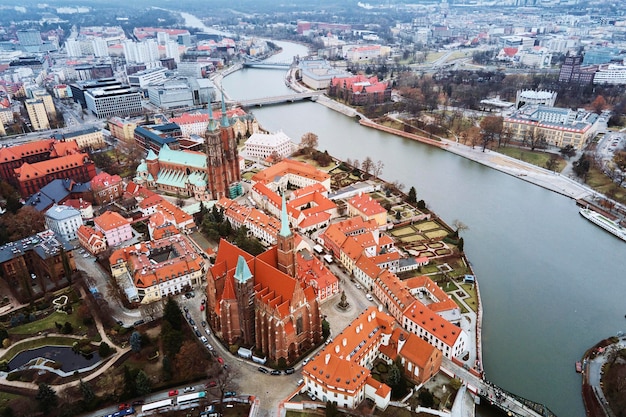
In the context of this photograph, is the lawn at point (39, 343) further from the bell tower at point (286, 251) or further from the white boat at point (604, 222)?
the white boat at point (604, 222)

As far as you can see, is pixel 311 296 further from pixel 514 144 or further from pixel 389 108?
pixel 389 108

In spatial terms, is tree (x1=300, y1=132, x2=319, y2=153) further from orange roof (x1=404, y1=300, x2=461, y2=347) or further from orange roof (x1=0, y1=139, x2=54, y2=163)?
orange roof (x1=404, y1=300, x2=461, y2=347)

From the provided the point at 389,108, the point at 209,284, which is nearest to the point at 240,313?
the point at 209,284

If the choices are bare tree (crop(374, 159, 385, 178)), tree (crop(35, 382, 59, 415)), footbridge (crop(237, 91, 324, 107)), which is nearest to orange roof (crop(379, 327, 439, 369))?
tree (crop(35, 382, 59, 415))

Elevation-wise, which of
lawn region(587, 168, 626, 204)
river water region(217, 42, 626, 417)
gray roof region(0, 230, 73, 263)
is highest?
gray roof region(0, 230, 73, 263)

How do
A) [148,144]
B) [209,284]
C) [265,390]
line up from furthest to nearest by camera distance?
1. [148,144]
2. [209,284]
3. [265,390]

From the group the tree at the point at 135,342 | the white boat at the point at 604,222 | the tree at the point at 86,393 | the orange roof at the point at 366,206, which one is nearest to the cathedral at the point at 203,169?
the orange roof at the point at 366,206

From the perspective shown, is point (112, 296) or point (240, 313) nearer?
point (240, 313)
